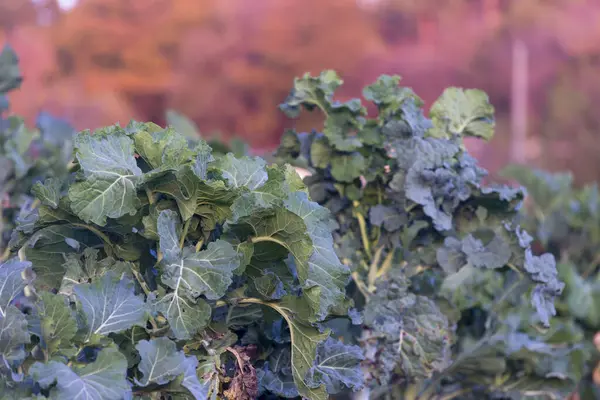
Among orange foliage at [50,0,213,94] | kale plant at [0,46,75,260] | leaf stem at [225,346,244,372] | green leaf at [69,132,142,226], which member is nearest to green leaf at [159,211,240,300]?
green leaf at [69,132,142,226]

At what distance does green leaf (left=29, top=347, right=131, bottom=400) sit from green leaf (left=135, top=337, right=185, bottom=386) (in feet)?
0.17

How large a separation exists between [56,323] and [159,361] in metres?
0.22

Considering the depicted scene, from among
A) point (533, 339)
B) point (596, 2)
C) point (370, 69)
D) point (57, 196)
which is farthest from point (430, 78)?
point (57, 196)

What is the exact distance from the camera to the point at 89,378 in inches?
59.1

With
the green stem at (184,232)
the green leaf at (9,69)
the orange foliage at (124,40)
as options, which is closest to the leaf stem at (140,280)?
the green stem at (184,232)

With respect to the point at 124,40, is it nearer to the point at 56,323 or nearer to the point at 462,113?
the point at 462,113

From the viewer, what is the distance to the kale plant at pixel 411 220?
93.4 inches

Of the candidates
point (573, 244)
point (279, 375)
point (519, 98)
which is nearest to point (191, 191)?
point (279, 375)

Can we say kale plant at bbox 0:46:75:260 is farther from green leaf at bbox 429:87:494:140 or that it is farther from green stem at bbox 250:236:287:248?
green stem at bbox 250:236:287:248

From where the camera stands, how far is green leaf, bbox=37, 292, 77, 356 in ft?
5.12

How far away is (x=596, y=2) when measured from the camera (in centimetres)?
1739

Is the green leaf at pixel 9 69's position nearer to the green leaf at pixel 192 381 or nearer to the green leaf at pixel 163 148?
the green leaf at pixel 163 148

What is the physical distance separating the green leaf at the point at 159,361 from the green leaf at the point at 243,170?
0.42 metres

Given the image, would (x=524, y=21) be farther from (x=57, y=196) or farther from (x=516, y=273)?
(x=57, y=196)
